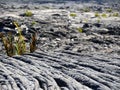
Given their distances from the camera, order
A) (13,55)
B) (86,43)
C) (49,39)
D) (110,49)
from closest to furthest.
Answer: (13,55)
(110,49)
(86,43)
(49,39)

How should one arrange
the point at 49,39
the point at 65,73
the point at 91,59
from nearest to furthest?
the point at 65,73
the point at 91,59
the point at 49,39

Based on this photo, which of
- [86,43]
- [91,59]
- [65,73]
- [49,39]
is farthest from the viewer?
[49,39]

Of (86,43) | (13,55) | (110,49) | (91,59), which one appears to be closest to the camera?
(91,59)

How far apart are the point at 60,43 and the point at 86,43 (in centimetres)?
100

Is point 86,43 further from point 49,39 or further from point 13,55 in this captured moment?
point 13,55

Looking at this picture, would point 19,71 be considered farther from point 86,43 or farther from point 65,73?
point 86,43

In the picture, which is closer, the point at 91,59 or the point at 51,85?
the point at 51,85

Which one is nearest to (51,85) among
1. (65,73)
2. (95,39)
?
(65,73)

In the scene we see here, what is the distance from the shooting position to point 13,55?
10.1 m

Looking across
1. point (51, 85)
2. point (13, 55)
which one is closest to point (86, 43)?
point (13, 55)

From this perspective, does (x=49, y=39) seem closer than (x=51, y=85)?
No

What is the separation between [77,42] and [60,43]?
0.68 meters

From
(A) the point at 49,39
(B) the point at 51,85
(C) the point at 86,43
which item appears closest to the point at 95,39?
(C) the point at 86,43

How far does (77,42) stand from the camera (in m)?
13.2
